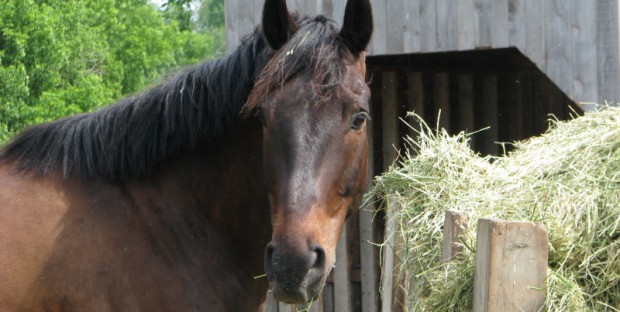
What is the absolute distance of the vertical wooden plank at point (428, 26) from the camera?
634 cm

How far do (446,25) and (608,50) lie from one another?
4.28 feet

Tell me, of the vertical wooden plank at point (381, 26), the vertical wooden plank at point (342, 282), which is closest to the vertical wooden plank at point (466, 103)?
the vertical wooden plank at point (342, 282)

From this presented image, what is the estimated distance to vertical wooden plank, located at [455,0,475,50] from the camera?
6.17 metres

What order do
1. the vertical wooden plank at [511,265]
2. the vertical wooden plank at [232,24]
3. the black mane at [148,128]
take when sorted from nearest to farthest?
the vertical wooden plank at [511,265] < the black mane at [148,128] < the vertical wooden plank at [232,24]

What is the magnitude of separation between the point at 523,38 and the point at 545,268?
351 centimetres

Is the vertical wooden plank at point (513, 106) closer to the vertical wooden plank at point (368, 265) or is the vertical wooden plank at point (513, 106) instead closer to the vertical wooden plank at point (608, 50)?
the vertical wooden plank at point (368, 265)

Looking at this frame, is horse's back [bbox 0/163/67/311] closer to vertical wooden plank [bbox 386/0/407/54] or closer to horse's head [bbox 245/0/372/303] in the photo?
horse's head [bbox 245/0/372/303]

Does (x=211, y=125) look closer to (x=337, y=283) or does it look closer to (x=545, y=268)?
(x=545, y=268)

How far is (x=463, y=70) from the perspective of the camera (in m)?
8.95

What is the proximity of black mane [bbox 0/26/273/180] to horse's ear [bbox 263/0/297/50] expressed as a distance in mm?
59

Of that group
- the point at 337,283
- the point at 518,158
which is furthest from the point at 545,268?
the point at 337,283

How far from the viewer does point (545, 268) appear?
2.77 meters

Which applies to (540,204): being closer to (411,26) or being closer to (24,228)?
(24,228)

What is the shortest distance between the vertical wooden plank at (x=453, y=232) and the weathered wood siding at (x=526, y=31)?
282cm
